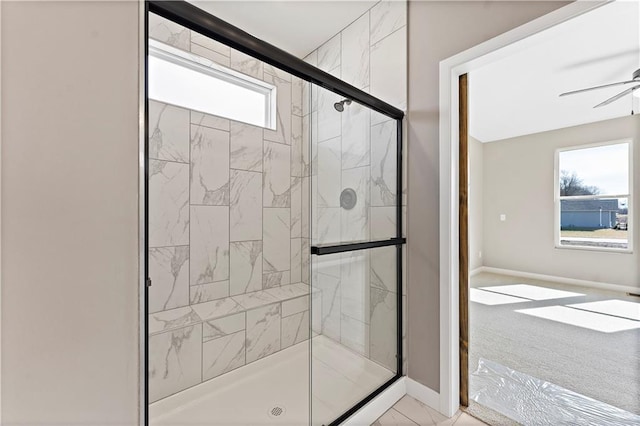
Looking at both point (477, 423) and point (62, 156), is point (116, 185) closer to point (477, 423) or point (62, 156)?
point (62, 156)

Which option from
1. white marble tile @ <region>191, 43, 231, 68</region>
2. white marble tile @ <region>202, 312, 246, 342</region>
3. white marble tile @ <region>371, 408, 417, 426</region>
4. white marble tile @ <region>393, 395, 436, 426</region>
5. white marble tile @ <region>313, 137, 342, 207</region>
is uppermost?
white marble tile @ <region>191, 43, 231, 68</region>

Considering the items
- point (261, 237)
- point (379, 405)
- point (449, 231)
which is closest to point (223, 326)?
point (261, 237)

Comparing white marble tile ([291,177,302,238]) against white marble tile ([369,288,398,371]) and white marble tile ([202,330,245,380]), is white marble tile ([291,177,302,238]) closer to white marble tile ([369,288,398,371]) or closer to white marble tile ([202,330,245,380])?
white marble tile ([202,330,245,380])

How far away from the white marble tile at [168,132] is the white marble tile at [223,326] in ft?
3.85

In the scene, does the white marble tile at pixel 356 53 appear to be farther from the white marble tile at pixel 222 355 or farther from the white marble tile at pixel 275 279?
the white marble tile at pixel 222 355

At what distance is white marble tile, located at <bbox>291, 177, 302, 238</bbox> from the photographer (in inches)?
105

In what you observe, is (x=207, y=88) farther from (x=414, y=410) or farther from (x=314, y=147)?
(x=414, y=410)

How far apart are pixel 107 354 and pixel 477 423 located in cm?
188

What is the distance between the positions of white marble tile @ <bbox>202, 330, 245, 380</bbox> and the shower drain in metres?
0.48

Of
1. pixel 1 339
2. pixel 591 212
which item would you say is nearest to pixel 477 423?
pixel 1 339

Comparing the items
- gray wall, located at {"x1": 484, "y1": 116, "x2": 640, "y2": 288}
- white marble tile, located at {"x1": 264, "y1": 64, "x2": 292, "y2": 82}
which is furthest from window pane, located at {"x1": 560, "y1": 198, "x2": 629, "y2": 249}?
white marble tile, located at {"x1": 264, "y1": 64, "x2": 292, "y2": 82}

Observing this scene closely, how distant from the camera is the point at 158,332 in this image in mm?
1667

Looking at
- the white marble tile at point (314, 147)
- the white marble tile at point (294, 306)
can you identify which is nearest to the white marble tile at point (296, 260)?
the white marble tile at point (294, 306)

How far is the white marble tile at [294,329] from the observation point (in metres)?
2.30
